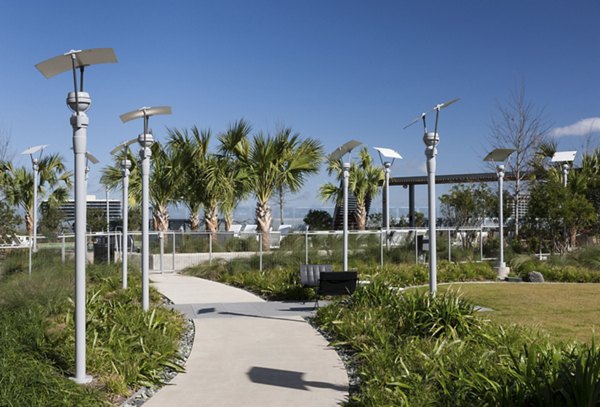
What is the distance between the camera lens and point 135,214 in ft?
136

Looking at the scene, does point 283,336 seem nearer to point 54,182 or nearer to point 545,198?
point 545,198

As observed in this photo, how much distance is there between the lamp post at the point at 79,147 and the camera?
6652mm

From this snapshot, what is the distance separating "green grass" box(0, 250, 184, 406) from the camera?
5785 mm

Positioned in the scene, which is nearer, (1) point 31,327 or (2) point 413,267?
(1) point 31,327

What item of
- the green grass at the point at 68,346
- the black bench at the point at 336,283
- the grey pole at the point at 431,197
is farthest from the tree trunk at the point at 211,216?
the grey pole at the point at 431,197

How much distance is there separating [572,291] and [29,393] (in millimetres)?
14214

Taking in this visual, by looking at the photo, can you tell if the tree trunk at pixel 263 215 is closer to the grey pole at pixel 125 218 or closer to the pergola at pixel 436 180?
the grey pole at pixel 125 218

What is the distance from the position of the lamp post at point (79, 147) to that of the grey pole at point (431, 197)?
501 cm

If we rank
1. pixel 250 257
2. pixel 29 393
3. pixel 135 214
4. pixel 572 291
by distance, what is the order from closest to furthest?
1. pixel 29 393
2. pixel 572 291
3. pixel 250 257
4. pixel 135 214

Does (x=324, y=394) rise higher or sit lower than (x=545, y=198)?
lower

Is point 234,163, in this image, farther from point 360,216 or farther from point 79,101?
→ point 79,101

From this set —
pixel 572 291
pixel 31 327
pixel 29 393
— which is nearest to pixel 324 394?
pixel 29 393

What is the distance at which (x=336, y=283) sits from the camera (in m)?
12.3

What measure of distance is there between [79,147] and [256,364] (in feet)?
11.0
